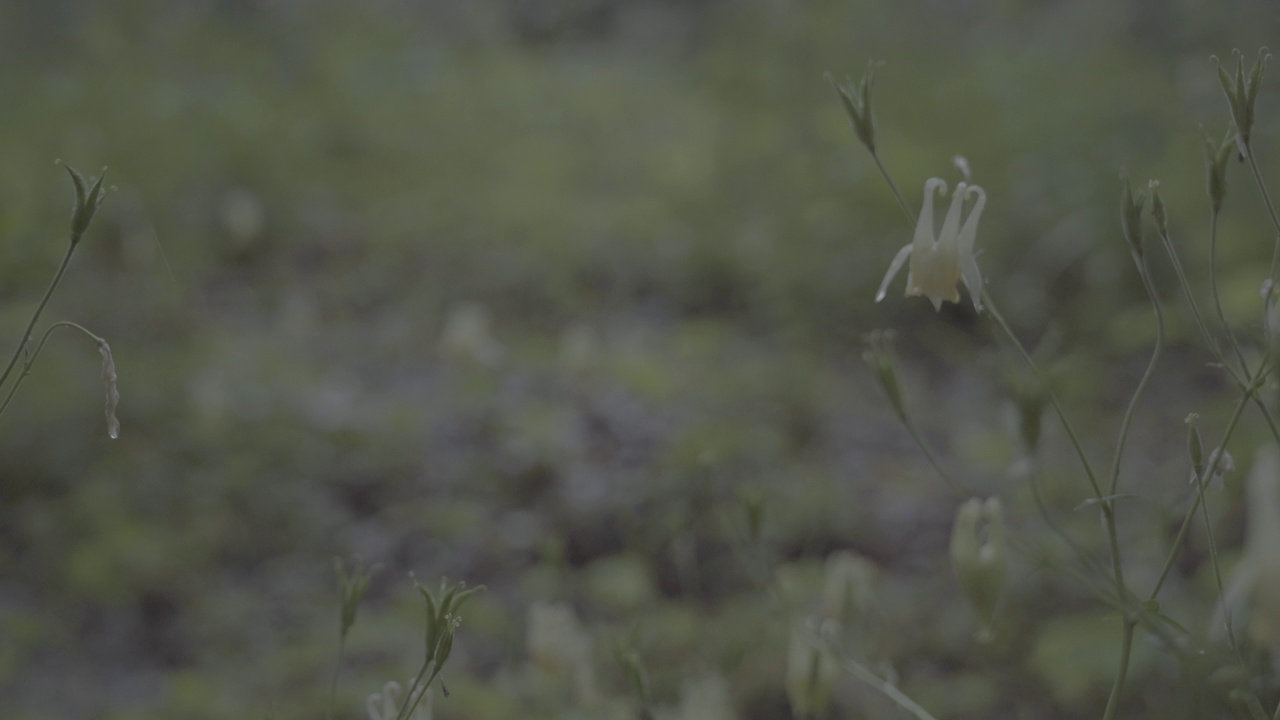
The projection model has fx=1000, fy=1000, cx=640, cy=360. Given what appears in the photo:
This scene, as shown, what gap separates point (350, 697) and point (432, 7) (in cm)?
526

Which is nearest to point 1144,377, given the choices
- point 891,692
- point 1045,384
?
point 1045,384

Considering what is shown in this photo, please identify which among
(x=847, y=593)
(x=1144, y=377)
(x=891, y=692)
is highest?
(x=1144, y=377)

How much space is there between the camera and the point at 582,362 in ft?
8.46

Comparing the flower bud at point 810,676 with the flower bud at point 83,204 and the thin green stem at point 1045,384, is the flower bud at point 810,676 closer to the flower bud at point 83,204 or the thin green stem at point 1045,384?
the thin green stem at point 1045,384

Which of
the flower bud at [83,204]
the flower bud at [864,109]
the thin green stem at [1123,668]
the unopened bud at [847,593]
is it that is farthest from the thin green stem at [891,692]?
the flower bud at [83,204]

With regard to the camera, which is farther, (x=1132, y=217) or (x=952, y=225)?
(x=952, y=225)

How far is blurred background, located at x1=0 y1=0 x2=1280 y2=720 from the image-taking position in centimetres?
188

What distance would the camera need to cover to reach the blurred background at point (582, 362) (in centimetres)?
188

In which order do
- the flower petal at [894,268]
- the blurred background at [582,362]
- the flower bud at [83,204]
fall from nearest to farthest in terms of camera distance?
the flower bud at [83,204], the flower petal at [894,268], the blurred background at [582,362]

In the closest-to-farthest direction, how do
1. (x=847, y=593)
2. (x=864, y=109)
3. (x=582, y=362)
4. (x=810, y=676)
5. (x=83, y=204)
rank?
1. (x=83, y=204)
2. (x=864, y=109)
3. (x=810, y=676)
4. (x=847, y=593)
5. (x=582, y=362)

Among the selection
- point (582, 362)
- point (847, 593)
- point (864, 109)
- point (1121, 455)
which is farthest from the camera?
point (582, 362)

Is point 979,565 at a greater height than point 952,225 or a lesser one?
lesser

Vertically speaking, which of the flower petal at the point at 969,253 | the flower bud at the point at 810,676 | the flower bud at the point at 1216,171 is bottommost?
the flower bud at the point at 810,676

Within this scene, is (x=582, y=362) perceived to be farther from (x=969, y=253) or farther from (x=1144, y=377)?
(x=1144, y=377)
